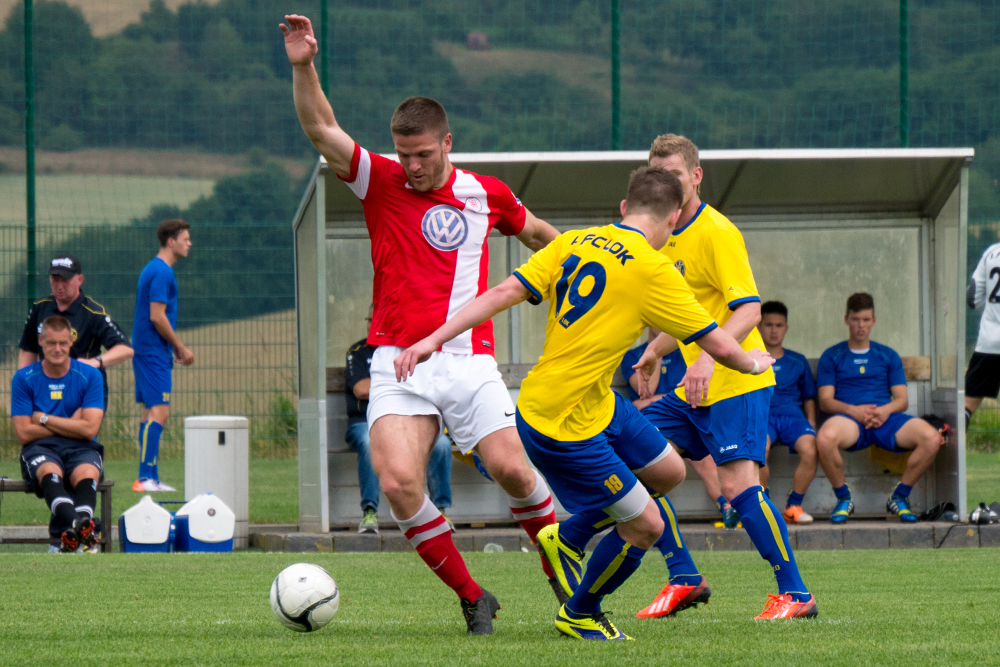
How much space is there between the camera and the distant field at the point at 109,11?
50.3 ft

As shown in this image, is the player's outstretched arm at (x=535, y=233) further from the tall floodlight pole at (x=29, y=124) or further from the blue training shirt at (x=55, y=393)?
the tall floodlight pole at (x=29, y=124)

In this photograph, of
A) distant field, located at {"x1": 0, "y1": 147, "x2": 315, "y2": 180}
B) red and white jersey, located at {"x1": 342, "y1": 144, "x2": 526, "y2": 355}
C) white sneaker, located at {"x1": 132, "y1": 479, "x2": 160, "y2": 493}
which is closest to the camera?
red and white jersey, located at {"x1": 342, "y1": 144, "x2": 526, "y2": 355}

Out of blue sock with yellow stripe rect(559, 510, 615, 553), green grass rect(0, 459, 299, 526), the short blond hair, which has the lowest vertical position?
green grass rect(0, 459, 299, 526)

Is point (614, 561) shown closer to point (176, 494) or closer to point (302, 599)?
point (302, 599)

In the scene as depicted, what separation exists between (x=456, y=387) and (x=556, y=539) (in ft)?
2.20

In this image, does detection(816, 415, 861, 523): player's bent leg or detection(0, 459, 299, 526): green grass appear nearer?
detection(816, 415, 861, 523): player's bent leg

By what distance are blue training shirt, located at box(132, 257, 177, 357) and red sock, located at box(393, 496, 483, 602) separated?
667 centimetres

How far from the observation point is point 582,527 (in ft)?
15.0

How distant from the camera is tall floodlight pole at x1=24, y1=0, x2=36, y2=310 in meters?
11.8

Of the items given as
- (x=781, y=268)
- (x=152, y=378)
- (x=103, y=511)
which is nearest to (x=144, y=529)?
(x=103, y=511)

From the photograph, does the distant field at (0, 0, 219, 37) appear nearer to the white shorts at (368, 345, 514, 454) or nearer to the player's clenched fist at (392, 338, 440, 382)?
the white shorts at (368, 345, 514, 454)

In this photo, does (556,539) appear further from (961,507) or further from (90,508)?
(961,507)

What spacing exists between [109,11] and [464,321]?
17.0 m

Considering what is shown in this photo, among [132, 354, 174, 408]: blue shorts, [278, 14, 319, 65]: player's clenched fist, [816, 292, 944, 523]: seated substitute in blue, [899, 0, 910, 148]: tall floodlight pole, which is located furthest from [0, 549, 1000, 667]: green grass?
[899, 0, 910, 148]: tall floodlight pole
